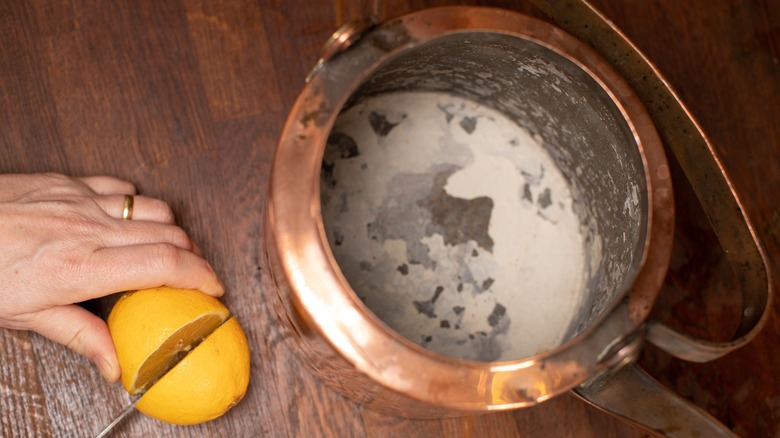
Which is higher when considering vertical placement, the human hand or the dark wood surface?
the dark wood surface

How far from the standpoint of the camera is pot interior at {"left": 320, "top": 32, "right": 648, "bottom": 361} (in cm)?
50

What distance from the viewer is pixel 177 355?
0.46 metres

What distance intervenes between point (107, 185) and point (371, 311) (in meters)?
0.25

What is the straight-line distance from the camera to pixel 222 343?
464mm

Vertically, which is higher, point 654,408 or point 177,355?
point 654,408

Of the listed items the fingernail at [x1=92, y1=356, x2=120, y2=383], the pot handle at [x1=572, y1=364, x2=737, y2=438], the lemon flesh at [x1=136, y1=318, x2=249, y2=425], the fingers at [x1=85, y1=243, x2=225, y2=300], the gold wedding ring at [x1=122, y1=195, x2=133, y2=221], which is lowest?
the fingernail at [x1=92, y1=356, x2=120, y2=383]

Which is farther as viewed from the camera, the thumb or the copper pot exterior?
the thumb

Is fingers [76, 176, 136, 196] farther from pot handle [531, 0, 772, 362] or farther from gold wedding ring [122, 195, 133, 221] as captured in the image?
pot handle [531, 0, 772, 362]

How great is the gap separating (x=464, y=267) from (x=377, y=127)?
13cm

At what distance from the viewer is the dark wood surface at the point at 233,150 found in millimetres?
526

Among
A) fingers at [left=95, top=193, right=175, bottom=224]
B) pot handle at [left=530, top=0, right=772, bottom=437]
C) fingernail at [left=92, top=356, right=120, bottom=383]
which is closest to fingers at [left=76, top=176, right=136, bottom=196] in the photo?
fingers at [left=95, top=193, right=175, bottom=224]

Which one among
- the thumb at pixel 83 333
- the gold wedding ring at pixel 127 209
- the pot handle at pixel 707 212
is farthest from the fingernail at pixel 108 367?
the pot handle at pixel 707 212

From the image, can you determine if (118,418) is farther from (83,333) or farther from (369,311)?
(369,311)

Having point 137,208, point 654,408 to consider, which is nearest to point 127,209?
point 137,208
